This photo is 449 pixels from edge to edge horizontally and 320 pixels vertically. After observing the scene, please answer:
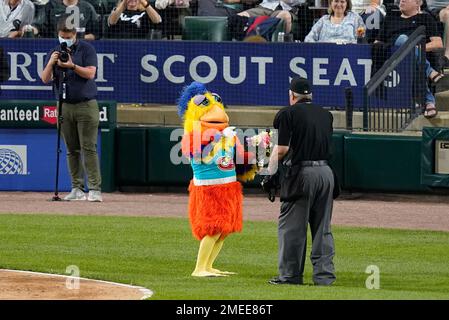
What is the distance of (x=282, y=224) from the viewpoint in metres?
A: 11.5

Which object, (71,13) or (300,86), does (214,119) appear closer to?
(300,86)

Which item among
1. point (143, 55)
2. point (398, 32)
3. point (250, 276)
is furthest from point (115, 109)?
point (250, 276)

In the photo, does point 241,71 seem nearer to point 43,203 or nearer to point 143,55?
point 143,55

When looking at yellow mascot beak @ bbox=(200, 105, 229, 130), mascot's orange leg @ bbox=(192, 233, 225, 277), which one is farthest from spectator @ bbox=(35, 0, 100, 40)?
mascot's orange leg @ bbox=(192, 233, 225, 277)

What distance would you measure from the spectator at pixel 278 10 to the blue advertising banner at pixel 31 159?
117 inches

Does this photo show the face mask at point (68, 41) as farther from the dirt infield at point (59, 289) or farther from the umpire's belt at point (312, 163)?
the umpire's belt at point (312, 163)

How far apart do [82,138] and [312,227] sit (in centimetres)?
637

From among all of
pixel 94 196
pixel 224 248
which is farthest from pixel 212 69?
pixel 224 248

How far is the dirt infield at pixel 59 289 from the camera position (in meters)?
10.6

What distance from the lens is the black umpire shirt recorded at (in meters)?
11.4

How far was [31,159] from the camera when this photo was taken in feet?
61.5

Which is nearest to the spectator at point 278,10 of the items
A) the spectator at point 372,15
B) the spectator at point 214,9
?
the spectator at point 214,9

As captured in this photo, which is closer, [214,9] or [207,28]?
[207,28]

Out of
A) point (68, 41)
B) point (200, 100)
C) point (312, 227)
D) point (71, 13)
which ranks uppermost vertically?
point (71, 13)
